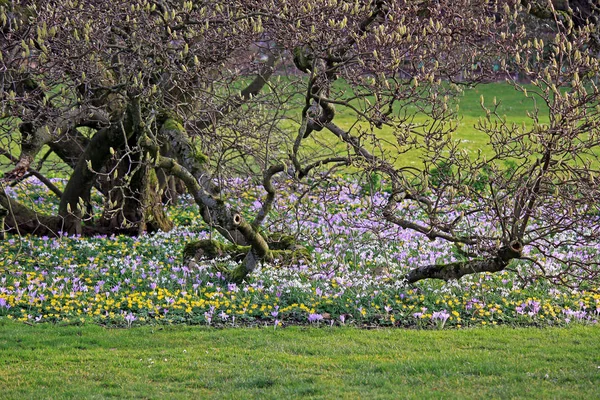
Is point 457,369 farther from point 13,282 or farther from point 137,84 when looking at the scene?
point 13,282

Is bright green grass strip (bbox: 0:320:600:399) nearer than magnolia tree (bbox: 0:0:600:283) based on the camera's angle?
Yes

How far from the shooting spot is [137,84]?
7.88 metres

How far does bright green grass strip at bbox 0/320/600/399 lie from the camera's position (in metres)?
5.96

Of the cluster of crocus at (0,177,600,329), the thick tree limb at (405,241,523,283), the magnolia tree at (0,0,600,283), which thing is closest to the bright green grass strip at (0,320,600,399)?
the cluster of crocus at (0,177,600,329)

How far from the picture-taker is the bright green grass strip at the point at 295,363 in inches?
235

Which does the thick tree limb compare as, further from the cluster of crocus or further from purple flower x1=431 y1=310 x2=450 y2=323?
purple flower x1=431 y1=310 x2=450 y2=323

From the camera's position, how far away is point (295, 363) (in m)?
6.66

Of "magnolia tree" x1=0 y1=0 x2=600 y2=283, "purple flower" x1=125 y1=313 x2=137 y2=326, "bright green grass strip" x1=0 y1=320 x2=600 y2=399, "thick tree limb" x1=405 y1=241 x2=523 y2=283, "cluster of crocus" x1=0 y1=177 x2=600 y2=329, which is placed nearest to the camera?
"bright green grass strip" x1=0 y1=320 x2=600 y2=399

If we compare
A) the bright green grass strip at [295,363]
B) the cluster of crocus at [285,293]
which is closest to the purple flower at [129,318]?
the cluster of crocus at [285,293]

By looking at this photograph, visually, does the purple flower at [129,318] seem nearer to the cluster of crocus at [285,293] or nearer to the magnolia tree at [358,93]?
the cluster of crocus at [285,293]

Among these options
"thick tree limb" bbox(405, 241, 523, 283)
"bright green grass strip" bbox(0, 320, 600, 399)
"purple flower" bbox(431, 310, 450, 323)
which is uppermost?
"thick tree limb" bbox(405, 241, 523, 283)

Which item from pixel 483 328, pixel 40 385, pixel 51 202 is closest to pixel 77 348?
pixel 40 385

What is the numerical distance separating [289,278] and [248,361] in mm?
2892

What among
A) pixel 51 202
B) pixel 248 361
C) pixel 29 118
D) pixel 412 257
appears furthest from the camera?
pixel 51 202
